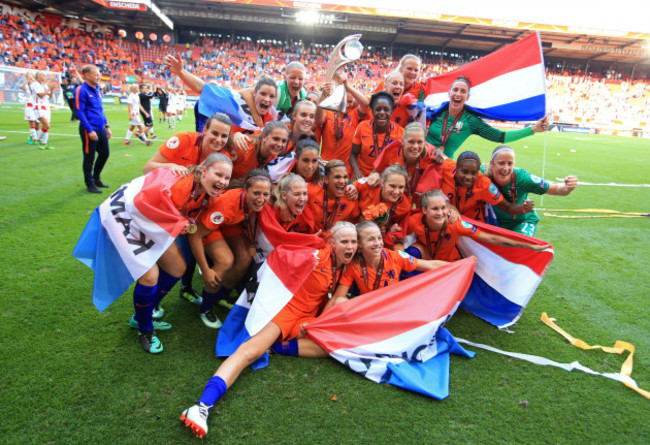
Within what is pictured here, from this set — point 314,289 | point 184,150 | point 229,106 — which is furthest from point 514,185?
point 184,150

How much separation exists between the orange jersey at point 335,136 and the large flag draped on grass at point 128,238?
7.90 feet

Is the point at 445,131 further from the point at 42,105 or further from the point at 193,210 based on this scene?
the point at 42,105

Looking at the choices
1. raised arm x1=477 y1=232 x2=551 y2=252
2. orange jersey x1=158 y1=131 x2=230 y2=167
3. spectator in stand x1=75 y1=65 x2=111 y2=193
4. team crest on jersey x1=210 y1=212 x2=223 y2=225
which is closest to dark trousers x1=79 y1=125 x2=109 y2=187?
spectator in stand x1=75 y1=65 x2=111 y2=193

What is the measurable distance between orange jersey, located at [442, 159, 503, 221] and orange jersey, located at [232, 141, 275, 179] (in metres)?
1.99

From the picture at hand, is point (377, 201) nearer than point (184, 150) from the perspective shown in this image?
No

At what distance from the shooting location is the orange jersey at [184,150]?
360 centimetres

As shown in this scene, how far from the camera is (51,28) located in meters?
35.1

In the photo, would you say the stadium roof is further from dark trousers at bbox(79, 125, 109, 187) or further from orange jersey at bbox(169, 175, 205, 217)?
orange jersey at bbox(169, 175, 205, 217)

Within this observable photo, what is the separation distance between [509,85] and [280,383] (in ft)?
15.3

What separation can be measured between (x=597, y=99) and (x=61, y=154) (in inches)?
2037

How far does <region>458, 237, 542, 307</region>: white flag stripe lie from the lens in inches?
145

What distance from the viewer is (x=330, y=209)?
403cm

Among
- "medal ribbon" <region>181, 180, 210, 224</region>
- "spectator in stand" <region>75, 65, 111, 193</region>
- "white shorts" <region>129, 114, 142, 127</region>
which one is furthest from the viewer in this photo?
"white shorts" <region>129, 114, 142, 127</region>

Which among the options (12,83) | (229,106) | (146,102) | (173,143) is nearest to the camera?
(173,143)
